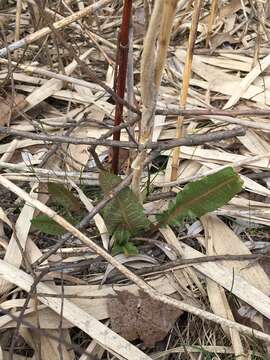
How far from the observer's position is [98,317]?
1242 millimetres

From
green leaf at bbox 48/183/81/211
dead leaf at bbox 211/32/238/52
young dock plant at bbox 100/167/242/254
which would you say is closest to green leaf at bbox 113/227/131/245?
young dock plant at bbox 100/167/242/254

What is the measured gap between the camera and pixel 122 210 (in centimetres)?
129

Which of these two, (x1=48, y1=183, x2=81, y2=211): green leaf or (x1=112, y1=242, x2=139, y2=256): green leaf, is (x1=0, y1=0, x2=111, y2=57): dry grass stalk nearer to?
(x1=48, y1=183, x2=81, y2=211): green leaf

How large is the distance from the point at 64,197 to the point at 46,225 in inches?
3.3

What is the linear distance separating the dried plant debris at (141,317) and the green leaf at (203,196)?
20 cm

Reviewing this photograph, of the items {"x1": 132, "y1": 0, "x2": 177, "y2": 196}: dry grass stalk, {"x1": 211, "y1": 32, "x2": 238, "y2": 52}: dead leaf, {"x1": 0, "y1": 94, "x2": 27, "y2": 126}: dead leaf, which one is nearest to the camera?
{"x1": 132, "y1": 0, "x2": 177, "y2": 196}: dry grass stalk

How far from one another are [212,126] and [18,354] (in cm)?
83

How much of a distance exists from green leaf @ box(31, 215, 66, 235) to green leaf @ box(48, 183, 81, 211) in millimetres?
66

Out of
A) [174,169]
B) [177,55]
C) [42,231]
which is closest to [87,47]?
[177,55]

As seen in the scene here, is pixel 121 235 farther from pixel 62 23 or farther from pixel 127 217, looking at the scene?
pixel 62 23

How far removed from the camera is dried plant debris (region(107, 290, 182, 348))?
1.22 metres

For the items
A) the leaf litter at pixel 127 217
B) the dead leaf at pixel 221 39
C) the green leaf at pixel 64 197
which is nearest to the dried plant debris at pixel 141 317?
the leaf litter at pixel 127 217

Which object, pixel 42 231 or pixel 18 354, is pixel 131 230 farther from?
pixel 18 354

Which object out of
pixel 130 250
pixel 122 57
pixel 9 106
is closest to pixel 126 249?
pixel 130 250
